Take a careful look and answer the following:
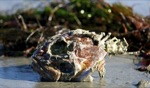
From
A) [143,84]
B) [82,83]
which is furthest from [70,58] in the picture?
[143,84]

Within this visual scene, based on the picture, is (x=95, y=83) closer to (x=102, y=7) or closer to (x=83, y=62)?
(x=83, y=62)

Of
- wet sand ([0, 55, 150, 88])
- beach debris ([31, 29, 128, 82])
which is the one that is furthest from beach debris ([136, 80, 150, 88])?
beach debris ([31, 29, 128, 82])

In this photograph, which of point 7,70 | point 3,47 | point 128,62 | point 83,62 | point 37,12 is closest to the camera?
point 83,62

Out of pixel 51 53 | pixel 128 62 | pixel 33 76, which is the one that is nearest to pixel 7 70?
pixel 33 76

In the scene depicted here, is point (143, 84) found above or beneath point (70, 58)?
beneath

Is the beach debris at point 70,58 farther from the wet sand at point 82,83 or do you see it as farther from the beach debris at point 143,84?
the beach debris at point 143,84

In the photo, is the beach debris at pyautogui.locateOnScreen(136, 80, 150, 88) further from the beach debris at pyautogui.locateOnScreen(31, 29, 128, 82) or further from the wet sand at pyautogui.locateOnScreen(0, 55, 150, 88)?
the beach debris at pyautogui.locateOnScreen(31, 29, 128, 82)

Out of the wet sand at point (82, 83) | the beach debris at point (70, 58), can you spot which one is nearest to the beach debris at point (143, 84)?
the wet sand at point (82, 83)

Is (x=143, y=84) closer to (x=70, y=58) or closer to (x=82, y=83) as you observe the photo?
(x=82, y=83)
